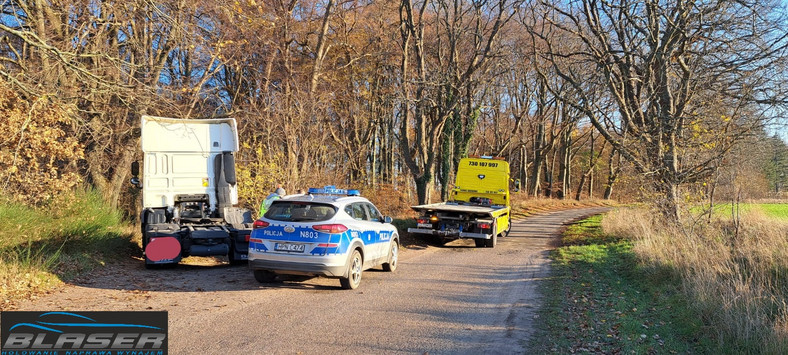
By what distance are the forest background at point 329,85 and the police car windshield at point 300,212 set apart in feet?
12.7

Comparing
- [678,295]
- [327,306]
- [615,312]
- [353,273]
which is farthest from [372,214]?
[678,295]

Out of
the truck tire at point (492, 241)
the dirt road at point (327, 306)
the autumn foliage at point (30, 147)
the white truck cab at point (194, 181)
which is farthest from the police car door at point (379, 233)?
the autumn foliage at point (30, 147)

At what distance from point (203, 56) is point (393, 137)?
17.2 meters

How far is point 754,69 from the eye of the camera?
528 inches

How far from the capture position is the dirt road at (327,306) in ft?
19.2

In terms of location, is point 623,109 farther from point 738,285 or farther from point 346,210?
point 346,210

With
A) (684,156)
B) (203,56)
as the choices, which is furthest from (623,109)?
(203,56)

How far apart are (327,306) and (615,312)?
4314 mm

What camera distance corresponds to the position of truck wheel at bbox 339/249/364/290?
8.88 metres

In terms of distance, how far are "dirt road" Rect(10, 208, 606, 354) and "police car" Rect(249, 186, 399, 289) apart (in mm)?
417

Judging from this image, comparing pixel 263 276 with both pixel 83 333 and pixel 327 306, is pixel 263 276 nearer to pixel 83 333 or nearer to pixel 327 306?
pixel 327 306

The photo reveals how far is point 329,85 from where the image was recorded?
26.6m

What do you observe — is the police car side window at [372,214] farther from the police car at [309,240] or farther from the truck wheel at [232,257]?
the truck wheel at [232,257]

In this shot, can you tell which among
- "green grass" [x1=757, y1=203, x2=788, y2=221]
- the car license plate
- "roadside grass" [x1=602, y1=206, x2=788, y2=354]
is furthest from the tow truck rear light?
"green grass" [x1=757, y1=203, x2=788, y2=221]
